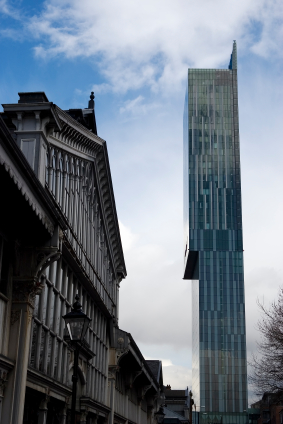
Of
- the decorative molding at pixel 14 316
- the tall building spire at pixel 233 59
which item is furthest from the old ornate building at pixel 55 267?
the tall building spire at pixel 233 59

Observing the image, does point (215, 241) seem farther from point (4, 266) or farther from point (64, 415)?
point (4, 266)

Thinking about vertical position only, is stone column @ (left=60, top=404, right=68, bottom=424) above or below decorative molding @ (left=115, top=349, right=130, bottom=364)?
below

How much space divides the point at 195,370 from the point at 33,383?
141 metres

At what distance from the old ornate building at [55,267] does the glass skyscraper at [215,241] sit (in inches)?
4304

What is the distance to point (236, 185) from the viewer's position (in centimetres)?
15562

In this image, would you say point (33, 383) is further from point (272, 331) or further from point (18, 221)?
point (272, 331)

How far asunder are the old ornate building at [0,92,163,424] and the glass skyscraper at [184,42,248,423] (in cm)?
10933

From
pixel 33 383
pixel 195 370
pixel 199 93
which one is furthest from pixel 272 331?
pixel 199 93

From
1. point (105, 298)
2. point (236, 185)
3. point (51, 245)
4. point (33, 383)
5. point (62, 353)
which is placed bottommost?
point (33, 383)

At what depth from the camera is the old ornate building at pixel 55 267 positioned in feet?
47.3

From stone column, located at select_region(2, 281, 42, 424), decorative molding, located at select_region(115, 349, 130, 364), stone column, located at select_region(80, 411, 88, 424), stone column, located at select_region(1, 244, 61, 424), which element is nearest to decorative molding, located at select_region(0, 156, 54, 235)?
stone column, located at select_region(1, 244, 61, 424)

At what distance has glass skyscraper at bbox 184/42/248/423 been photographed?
142 metres

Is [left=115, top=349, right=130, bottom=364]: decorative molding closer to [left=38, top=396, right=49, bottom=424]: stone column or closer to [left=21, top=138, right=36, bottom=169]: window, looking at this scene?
[left=38, top=396, right=49, bottom=424]: stone column

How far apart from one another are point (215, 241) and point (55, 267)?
132 m
